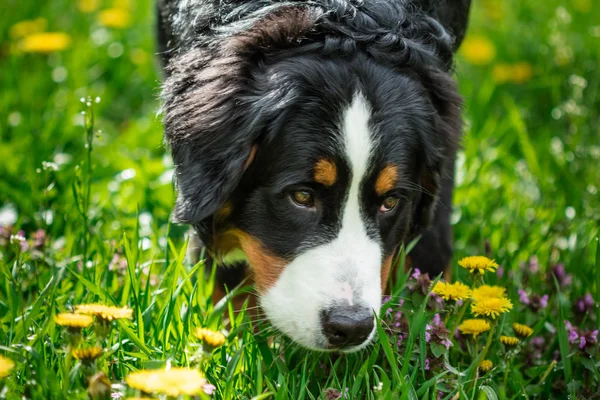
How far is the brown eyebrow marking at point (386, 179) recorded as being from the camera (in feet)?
9.43

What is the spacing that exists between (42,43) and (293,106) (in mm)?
2999

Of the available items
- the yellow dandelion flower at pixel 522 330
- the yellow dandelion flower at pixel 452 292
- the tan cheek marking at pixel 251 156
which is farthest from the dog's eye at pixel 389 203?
the yellow dandelion flower at pixel 522 330

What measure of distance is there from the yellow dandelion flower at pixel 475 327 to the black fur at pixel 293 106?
453 millimetres

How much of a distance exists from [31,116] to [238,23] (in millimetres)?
2255

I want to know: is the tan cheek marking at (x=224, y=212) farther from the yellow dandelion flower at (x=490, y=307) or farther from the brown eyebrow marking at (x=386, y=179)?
the yellow dandelion flower at (x=490, y=307)

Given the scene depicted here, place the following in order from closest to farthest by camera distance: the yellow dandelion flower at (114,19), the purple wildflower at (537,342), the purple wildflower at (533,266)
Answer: the purple wildflower at (537,342) < the purple wildflower at (533,266) < the yellow dandelion flower at (114,19)

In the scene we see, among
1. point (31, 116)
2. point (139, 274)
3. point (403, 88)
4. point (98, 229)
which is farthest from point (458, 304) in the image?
point (31, 116)

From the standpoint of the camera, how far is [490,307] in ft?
8.93

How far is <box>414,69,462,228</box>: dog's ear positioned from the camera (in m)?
3.12

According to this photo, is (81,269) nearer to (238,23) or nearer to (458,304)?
(238,23)

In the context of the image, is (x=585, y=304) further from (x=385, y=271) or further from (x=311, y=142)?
(x=311, y=142)

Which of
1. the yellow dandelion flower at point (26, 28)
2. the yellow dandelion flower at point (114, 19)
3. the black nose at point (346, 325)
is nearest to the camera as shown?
the black nose at point (346, 325)

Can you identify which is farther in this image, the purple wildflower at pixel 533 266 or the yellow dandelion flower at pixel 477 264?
the purple wildflower at pixel 533 266

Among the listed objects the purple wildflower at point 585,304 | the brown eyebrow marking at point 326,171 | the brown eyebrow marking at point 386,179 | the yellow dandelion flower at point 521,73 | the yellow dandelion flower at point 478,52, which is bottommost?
the yellow dandelion flower at point 521,73
